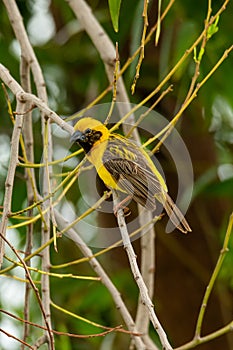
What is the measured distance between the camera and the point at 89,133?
5.00 feet

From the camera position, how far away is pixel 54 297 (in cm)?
271

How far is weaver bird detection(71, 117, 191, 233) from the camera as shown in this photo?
1444mm

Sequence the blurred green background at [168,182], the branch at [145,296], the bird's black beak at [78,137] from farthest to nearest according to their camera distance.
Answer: the blurred green background at [168,182], the bird's black beak at [78,137], the branch at [145,296]

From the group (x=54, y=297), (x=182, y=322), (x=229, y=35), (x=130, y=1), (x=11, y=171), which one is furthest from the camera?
(x=54, y=297)

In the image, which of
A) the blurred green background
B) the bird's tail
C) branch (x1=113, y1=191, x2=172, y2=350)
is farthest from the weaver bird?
the blurred green background

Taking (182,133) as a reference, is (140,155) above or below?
below

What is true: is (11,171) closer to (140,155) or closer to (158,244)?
(140,155)

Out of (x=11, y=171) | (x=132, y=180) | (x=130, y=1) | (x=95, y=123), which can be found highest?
(x=130, y=1)

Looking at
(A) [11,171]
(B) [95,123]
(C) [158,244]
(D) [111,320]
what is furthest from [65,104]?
(A) [11,171]

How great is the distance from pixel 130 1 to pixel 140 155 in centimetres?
99

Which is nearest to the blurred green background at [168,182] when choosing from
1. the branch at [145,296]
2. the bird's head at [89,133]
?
the bird's head at [89,133]

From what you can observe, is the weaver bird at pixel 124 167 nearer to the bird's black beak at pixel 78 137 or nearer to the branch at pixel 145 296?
the bird's black beak at pixel 78 137

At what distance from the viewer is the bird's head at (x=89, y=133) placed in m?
1.49

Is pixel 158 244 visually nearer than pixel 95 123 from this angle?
No
